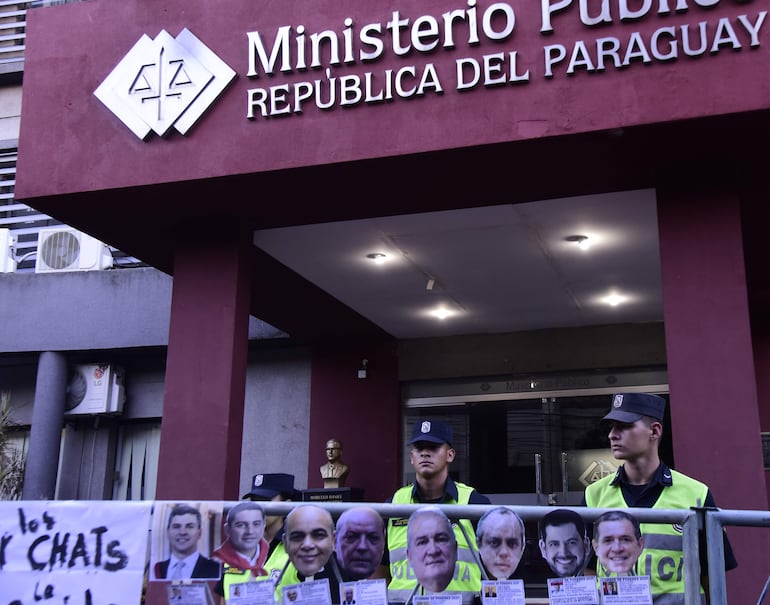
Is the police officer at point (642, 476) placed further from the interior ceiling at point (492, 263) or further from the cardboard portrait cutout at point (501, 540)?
the interior ceiling at point (492, 263)

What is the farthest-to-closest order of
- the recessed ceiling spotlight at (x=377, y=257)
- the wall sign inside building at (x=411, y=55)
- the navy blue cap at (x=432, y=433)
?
the recessed ceiling spotlight at (x=377, y=257) < the wall sign inside building at (x=411, y=55) < the navy blue cap at (x=432, y=433)

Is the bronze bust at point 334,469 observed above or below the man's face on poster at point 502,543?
above

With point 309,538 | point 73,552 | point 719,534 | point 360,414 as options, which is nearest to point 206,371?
point 360,414

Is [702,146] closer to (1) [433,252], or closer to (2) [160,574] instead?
(1) [433,252]

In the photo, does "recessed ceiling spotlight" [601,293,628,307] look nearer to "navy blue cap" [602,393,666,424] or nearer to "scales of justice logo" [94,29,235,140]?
"scales of justice logo" [94,29,235,140]

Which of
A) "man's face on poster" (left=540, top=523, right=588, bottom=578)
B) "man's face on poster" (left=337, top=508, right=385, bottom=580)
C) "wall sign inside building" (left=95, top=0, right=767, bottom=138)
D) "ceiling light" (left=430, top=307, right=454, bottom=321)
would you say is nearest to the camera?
"man's face on poster" (left=540, top=523, right=588, bottom=578)

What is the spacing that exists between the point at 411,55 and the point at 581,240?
8.91ft

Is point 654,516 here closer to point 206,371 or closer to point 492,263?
point 206,371

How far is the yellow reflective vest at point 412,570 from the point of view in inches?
137

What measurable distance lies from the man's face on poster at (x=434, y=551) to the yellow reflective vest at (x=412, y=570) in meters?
0.06

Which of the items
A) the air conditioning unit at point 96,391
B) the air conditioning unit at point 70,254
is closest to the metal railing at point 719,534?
the air conditioning unit at point 96,391

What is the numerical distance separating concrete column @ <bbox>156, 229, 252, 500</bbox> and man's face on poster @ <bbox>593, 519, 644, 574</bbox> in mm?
4893

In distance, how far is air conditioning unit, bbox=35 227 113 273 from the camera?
1273 centimetres

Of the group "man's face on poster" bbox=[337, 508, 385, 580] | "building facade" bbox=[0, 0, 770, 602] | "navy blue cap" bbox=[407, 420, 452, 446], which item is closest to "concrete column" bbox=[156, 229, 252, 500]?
"building facade" bbox=[0, 0, 770, 602]
